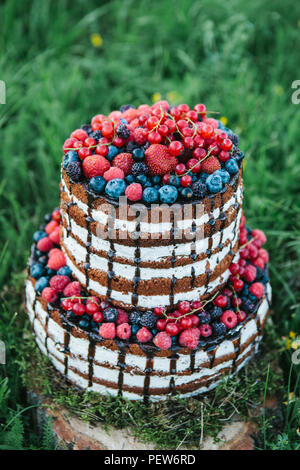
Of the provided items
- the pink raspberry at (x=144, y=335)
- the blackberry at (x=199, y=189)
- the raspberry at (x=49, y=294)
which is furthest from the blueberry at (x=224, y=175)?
the raspberry at (x=49, y=294)

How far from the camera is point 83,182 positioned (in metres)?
2.34

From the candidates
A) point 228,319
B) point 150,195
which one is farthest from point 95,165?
point 228,319

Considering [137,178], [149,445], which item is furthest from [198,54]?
[149,445]

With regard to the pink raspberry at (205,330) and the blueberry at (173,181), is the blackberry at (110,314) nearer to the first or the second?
the pink raspberry at (205,330)

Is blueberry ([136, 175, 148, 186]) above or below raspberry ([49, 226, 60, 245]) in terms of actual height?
above

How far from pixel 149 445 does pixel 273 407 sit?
2.71 ft

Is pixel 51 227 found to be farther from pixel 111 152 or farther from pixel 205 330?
pixel 205 330

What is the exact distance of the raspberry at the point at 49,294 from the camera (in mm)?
2625

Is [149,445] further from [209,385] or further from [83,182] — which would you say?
[83,182]

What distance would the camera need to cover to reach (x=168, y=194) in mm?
2186

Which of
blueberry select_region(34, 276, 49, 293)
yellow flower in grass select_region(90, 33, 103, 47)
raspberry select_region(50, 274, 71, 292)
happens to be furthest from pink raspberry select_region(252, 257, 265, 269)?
yellow flower in grass select_region(90, 33, 103, 47)

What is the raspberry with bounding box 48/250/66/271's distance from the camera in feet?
9.05

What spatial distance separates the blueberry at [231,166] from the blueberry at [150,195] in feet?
1.48

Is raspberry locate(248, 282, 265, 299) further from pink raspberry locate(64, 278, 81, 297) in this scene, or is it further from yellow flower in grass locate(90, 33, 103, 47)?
yellow flower in grass locate(90, 33, 103, 47)
